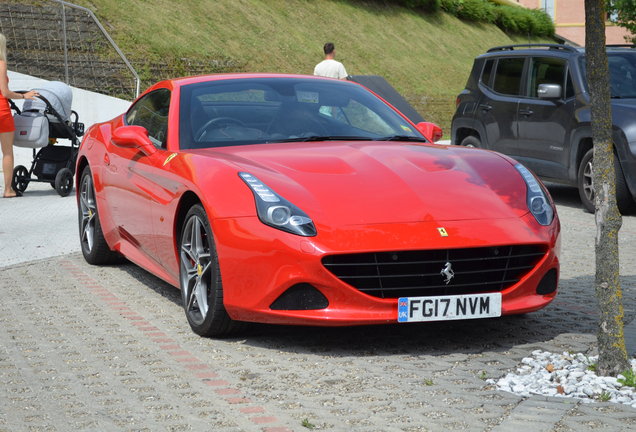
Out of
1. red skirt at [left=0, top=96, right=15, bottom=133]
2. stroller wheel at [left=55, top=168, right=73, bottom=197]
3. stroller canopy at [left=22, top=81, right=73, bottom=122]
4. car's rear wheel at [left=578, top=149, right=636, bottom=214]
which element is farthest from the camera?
stroller wheel at [left=55, top=168, right=73, bottom=197]

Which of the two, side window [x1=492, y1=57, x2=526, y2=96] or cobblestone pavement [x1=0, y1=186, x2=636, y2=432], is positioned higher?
side window [x1=492, y1=57, x2=526, y2=96]

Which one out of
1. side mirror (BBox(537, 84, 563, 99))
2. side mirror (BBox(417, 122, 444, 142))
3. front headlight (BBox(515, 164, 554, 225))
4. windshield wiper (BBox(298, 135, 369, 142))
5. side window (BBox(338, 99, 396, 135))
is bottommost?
side mirror (BBox(537, 84, 563, 99))

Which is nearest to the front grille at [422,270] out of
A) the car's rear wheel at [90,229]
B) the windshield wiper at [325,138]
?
the windshield wiper at [325,138]

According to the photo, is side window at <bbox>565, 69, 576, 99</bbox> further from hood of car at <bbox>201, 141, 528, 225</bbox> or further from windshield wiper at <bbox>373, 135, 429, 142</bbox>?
hood of car at <bbox>201, 141, 528, 225</bbox>

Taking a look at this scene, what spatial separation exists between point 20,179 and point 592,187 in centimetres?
729

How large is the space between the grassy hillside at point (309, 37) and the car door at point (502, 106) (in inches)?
419

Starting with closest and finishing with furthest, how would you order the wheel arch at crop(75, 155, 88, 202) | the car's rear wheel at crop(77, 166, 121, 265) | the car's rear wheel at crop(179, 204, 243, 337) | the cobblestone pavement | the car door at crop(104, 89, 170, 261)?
the cobblestone pavement < the car's rear wheel at crop(179, 204, 243, 337) < the car door at crop(104, 89, 170, 261) < the car's rear wheel at crop(77, 166, 121, 265) < the wheel arch at crop(75, 155, 88, 202)

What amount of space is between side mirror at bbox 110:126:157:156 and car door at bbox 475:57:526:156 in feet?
21.6

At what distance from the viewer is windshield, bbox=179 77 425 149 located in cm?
525

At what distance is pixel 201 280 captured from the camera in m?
4.57

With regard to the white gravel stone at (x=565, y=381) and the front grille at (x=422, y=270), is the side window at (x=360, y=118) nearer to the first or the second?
the front grille at (x=422, y=270)

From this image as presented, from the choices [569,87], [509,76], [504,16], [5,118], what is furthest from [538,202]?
[504,16]

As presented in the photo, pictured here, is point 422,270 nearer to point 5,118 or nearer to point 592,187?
point 592,187

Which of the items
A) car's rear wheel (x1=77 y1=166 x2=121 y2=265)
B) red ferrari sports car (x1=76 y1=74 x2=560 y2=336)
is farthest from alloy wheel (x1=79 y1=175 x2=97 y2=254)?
red ferrari sports car (x1=76 y1=74 x2=560 y2=336)
